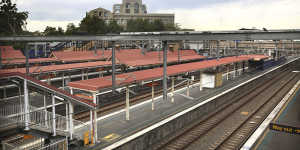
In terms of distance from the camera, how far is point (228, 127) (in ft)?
45.2

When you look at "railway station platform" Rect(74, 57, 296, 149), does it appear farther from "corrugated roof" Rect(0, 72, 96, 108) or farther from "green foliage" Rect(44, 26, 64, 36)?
"green foliage" Rect(44, 26, 64, 36)

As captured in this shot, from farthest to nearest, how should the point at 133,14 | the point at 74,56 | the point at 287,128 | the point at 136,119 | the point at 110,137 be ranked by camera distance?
the point at 133,14 < the point at 74,56 < the point at 136,119 < the point at 110,137 < the point at 287,128

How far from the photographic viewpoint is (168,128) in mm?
12070

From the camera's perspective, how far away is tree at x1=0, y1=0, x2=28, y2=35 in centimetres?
2750

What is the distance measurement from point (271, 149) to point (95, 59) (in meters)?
20.2

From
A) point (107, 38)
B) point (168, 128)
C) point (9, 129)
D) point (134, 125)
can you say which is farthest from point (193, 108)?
point (9, 129)

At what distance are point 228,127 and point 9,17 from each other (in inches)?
1025

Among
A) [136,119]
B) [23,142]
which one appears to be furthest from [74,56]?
[23,142]

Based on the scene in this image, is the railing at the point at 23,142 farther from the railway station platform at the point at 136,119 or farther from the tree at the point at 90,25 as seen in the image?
the tree at the point at 90,25

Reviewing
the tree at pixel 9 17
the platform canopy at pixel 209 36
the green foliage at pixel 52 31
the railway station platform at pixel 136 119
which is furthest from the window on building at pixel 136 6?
the platform canopy at pixel 209 36

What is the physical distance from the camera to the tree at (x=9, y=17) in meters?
27.5

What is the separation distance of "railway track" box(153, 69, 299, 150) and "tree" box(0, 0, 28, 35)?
22.0 m

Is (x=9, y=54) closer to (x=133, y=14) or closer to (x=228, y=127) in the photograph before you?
(x=228, y=127)

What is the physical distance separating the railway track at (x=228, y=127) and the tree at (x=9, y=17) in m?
22.0
